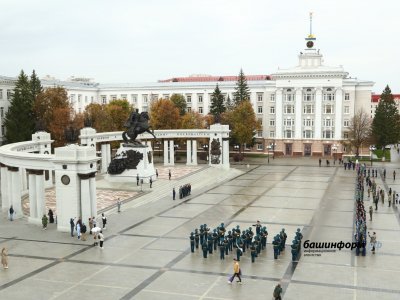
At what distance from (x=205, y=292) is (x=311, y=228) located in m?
11.9

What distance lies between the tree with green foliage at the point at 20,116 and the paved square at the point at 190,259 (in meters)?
29.5

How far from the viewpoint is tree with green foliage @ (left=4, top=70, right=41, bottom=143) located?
59.1 m

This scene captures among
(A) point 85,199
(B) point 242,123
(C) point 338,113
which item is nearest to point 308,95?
(C) point 338,113

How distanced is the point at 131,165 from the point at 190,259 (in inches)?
908

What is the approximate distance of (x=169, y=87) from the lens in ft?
275

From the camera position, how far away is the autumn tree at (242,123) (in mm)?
69062

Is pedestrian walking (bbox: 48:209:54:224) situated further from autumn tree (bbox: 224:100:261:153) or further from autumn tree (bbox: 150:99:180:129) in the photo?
autumn tree (bbox: 224:100:261:153)

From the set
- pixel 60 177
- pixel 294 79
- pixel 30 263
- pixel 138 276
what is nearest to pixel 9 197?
pixel 60 177

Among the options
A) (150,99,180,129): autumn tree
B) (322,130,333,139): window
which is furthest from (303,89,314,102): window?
(150,99,180,129): autumn tree

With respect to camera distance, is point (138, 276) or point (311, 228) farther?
point (311, 228)

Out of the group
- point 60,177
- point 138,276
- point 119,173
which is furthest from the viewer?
point 119,173

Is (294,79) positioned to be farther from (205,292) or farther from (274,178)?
(205,292)

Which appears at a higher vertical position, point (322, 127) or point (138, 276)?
point (322, 127)

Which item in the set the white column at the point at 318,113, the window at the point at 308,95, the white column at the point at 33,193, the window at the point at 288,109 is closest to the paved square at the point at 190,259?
the white column at the point at 33,193
